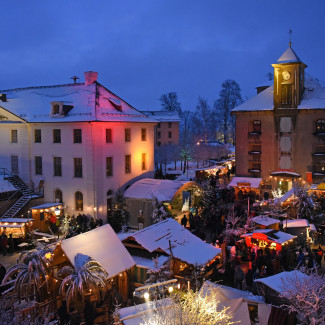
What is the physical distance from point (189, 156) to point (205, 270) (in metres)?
38.7

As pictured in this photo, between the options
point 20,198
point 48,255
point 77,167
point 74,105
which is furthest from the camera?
point 74,105

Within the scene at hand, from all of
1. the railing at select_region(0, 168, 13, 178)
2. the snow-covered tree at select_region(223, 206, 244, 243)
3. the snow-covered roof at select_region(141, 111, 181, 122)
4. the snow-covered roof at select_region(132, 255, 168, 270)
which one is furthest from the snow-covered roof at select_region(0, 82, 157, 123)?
the snow-covered roof at select_region(141, 111, 181, 122)

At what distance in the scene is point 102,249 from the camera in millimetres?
15812

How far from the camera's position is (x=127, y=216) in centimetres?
2831

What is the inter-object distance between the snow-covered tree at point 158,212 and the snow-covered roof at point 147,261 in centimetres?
808

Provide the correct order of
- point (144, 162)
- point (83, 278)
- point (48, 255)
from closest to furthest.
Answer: point (83, 278), point (48, 255), point (144, 162)

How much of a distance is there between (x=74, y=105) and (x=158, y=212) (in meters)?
10.9

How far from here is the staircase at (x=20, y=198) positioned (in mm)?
28094

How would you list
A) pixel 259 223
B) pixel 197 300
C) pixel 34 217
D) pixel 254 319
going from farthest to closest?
pixel 34 217, pixel 259 223, pixel 254 319, pixel 197 300

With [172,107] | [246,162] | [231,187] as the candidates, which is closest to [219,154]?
[246,162]

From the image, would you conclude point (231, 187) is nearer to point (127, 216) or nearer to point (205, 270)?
point (127, 216)

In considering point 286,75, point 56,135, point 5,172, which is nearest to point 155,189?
point 56,135

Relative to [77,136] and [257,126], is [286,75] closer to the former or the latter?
[257,126]

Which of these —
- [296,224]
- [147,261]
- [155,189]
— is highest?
[155,189]
